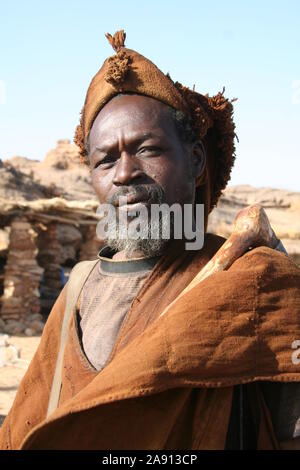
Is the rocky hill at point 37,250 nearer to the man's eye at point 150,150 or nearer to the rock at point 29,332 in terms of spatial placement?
the rock at point 29,332

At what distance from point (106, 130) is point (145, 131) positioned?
158mm

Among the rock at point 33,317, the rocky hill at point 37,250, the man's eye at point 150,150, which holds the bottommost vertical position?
the rock at point 33,317

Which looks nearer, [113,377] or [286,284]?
[113,377]

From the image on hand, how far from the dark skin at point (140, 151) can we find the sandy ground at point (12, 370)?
5.60m

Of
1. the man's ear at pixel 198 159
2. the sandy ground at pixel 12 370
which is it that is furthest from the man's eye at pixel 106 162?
the sandy ground at pixel 12 370

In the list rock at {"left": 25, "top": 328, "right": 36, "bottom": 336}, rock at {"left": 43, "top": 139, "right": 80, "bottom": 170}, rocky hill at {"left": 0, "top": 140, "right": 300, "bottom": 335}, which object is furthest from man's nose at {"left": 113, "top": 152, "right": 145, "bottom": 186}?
rock at {"left": 43, "top": 139, "right": 80, "bottom": 170}

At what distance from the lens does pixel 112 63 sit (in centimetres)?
195

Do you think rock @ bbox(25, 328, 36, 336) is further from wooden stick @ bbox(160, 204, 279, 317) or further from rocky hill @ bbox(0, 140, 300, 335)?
wooden stick @ bbox(160, 204, 279, 317)

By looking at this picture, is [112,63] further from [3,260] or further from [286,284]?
[3,260]

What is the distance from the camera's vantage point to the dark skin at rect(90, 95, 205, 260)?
1857 millimetres

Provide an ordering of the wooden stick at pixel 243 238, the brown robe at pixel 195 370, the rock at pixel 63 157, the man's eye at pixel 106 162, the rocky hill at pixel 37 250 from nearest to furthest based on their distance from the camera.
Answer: the brown robe at pixel 195 370 → the wooden stick at pixel 243 238 → the man's eye at pixel 106 162 → the rocky hill at pixel 37 250 → the rock at pixel 63 157

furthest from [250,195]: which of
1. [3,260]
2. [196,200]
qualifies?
[196,200]

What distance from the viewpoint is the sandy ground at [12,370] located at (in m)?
7.59

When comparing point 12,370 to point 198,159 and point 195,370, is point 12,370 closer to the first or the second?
point 198,159
